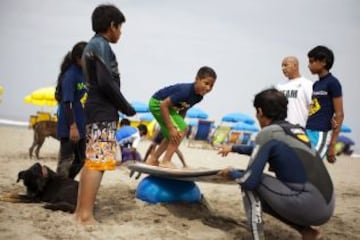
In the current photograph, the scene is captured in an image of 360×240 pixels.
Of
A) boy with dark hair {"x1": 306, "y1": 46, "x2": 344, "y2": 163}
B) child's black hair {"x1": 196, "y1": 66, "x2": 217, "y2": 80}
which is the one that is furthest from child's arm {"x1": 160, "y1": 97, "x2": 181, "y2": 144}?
boy with dark hair {"x1": 306, "y1": 46, "x2": 344, "y2": 163}

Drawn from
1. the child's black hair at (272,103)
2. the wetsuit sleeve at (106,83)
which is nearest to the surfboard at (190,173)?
the child's black hair at (272,103)

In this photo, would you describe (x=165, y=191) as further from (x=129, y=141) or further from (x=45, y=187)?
(x=129, y=141)

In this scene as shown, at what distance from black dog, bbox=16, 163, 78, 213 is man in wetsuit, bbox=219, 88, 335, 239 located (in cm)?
185

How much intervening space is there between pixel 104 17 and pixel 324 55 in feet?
7.74

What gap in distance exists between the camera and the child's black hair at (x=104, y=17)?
3.43m

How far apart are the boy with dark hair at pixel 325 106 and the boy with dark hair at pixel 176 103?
113 centimetres

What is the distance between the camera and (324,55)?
4.30 meters

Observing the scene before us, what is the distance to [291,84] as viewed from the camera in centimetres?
461

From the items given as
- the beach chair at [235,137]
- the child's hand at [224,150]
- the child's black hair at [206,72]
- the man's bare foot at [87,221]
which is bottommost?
the beach chair at [235,137]

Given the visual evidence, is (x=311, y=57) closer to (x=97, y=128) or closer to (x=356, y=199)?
(x=97, y=128)

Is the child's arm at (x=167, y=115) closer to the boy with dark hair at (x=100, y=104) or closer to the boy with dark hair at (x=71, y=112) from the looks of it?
the boy with dark hair at (x=71, y=112)

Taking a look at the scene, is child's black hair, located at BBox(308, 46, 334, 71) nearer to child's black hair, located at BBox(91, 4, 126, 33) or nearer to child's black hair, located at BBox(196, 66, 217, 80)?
child's black hair, located at BBox(196, 66, 217, 80)

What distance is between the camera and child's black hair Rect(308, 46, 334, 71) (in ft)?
14.1

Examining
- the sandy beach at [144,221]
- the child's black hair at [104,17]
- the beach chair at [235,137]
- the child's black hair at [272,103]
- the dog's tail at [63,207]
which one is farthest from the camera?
the beach chair at [235,137]
